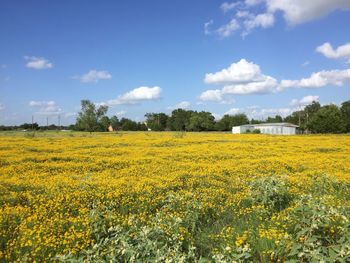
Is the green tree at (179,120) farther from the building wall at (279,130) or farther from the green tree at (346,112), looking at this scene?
the green tree at (346,112)

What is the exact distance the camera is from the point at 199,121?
118 metres

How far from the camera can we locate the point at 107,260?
564cm

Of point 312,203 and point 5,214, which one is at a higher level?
point 312,203

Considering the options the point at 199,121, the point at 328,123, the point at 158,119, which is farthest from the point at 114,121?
the point at 328,123

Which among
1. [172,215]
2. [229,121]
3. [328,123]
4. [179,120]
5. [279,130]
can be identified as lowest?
[172,215]

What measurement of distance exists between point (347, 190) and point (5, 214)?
1051 centimetres

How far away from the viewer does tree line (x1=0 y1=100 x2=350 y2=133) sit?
8212 centimetres

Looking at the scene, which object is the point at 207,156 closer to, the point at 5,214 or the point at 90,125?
the point at 5,214

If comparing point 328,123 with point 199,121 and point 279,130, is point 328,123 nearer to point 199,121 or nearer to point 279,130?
point 279,130

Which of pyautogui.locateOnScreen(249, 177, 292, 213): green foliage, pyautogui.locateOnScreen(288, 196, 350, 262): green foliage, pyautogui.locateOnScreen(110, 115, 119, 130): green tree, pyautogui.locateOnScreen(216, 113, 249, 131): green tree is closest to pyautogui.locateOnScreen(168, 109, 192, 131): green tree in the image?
pyautogui.locateOnScreen(216, 113, 249, 131): green tree

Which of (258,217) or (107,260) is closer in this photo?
(107,260)

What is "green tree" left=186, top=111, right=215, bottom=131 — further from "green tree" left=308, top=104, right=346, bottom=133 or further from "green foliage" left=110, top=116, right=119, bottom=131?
"green tree" left=308, top=104, right=346, bottom=133

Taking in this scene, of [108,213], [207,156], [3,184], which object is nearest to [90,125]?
[207,156]

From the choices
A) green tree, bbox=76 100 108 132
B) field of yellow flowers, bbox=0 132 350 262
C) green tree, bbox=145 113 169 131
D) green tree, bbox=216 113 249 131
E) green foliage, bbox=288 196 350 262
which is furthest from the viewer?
green tree, bbox=145 113 169 131
